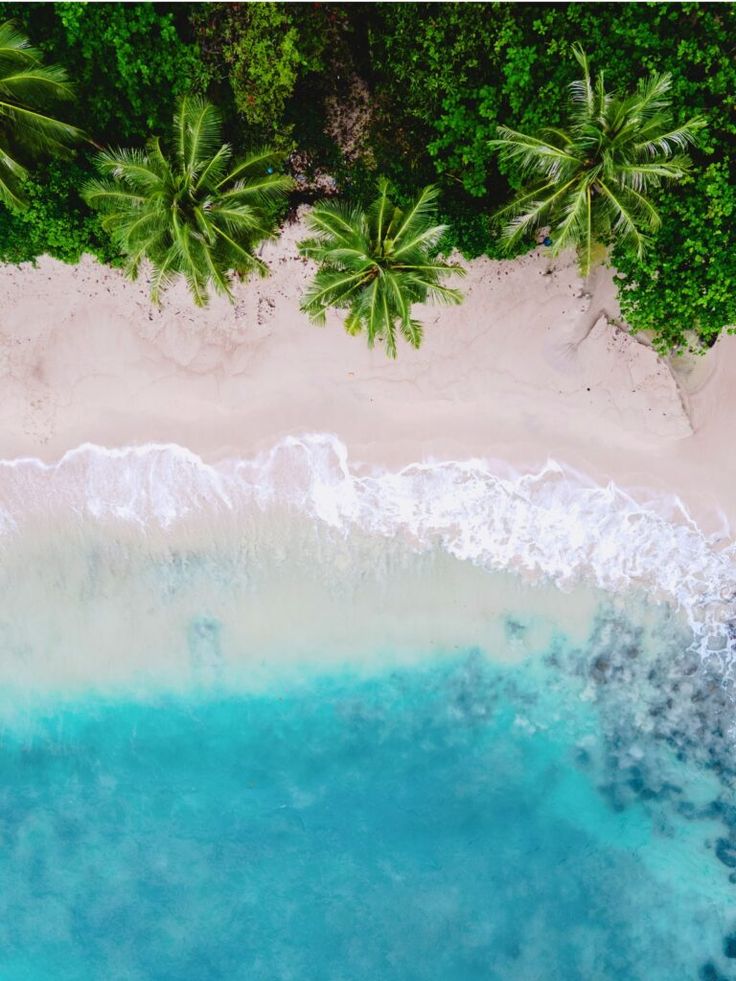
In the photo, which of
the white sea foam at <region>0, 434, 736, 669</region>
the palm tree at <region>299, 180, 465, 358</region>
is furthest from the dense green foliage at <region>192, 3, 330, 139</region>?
the white sea foam at <region>0, 434, 736, 669</region>

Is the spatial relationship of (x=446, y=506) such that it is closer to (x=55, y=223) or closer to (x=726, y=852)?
(x=55, y=223)

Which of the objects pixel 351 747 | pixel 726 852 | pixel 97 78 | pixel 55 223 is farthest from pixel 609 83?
pixel 726 852

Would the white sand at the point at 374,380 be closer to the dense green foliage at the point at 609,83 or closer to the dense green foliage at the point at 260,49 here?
the dense green foliage at the point at 609,83

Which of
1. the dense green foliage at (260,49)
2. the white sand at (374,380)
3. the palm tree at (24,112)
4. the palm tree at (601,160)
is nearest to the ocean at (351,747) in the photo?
the white sand at (374,380)

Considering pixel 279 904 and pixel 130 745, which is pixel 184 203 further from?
pixel 279 904

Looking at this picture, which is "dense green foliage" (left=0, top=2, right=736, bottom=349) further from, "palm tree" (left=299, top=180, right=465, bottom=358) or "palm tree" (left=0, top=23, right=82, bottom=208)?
"palm tree" (left=299, top=180, right=465, bottom=358)
